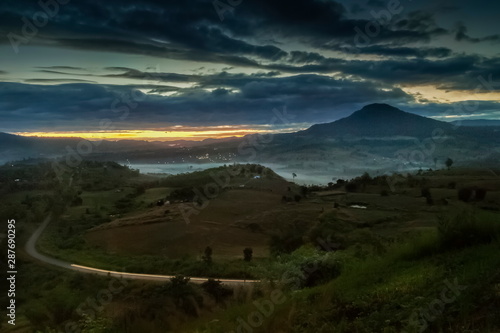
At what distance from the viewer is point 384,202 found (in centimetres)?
6950

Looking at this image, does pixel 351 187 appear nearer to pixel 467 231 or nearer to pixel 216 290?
pixel 216 290

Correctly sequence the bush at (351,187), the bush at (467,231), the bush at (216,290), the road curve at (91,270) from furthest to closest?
1. the bush at (351,187)
2. the road curve at (91,270)
3. the bush at (216,290)
4. the bush at (467,231)

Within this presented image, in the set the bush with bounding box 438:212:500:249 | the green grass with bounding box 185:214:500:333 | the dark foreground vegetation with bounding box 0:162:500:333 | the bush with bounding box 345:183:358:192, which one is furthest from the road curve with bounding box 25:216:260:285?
the bush with bounding box 345:183:358:192

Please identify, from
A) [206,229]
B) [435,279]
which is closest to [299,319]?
[435,279]

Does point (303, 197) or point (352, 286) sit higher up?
point (352, 286)

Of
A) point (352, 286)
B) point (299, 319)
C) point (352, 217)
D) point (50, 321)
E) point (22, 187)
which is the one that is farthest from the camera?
point (22, 187)

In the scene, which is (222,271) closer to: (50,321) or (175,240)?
(50,321)

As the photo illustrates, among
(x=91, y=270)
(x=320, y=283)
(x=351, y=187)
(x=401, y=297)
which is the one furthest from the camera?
(x=351, y=187)

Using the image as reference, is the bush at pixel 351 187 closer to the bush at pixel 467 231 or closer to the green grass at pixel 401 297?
the green grass at pixel 401 297

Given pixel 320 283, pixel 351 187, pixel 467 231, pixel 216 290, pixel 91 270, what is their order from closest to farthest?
pixel 467 231 < pixel 320 283 < pixel 216 290 < pixel 91 270 < pixel 351 187

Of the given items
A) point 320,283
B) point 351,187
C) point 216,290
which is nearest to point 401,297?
point 320,283

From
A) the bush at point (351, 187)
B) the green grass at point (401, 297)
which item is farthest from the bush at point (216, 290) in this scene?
the bush at point (351, 187)

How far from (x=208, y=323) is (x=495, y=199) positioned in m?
64.0

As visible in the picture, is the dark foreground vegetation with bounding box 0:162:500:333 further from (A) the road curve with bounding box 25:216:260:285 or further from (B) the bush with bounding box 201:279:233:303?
(A) the road curve with bounding box 25:216:260:285
